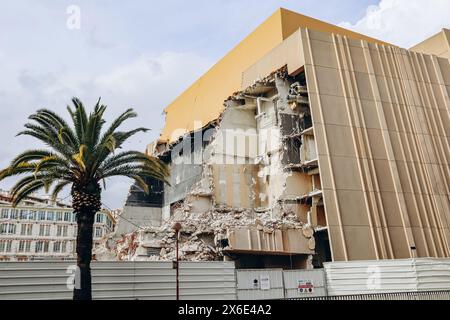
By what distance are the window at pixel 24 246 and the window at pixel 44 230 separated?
7.07ft

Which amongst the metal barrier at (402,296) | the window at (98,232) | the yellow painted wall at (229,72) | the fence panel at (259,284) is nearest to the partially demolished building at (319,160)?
the yellow painted wall at (229,72)

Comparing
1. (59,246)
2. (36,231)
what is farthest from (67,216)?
(36,231)

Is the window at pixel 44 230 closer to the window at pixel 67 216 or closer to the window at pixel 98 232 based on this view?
the window at pixel 67 216

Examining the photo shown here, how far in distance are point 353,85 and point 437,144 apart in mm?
8703

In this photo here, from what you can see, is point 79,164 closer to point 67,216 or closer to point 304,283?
point 304,283

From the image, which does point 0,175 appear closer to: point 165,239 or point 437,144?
point 165,239

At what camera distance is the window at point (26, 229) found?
6057 cm

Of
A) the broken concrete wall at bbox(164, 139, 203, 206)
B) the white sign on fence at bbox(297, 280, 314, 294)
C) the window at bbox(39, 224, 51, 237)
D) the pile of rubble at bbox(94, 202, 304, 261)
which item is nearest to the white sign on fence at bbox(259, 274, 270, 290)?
the white sign on fence at bbox(297, 280, 314, 294)

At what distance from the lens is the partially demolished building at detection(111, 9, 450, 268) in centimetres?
2772

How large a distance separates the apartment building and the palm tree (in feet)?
144

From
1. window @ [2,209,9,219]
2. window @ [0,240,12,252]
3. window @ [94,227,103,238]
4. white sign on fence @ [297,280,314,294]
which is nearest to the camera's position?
white sign on fence @ [297,280,314,294]

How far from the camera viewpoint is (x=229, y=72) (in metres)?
42.4

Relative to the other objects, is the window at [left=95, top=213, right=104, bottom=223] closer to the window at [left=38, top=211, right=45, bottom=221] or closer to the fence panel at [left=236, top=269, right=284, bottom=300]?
the window at [left=38, top=211, right=45, bottom=221]
